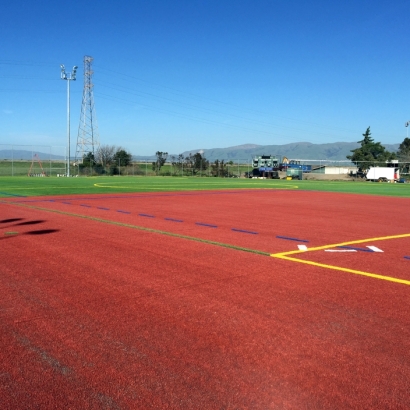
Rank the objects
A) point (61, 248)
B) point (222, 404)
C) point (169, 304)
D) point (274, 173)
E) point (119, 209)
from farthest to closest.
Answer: point (274, 173)
point (119, 209)
point (61, 248)
point (169, 304)
point (222, 404)

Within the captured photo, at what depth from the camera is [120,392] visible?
3.58 metres

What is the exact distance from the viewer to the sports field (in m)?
3.61

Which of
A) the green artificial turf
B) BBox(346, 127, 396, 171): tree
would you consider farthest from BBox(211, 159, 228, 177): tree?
BBox(346, 127, 396, 171): tree

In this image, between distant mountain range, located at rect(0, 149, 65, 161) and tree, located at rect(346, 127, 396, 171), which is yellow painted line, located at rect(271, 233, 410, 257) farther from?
tree, located at rect(346, 127, 396, 171)

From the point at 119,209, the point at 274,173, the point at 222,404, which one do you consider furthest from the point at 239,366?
the point at 274,173

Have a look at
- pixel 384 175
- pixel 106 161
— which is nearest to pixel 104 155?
pixel 106 161

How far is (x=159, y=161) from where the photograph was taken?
70.8 meters

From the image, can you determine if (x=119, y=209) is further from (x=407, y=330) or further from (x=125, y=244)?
(x=407, y=330)

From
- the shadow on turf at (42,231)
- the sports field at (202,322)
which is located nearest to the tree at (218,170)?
the shadow on turf at (42,231)

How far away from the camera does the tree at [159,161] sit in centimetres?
7069

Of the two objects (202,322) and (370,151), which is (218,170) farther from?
(202,322)

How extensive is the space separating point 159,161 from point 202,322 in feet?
218

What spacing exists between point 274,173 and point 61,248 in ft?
198

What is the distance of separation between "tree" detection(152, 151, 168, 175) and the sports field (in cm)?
6060
